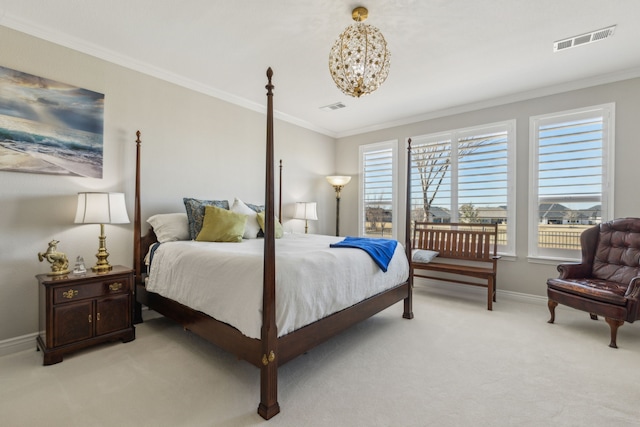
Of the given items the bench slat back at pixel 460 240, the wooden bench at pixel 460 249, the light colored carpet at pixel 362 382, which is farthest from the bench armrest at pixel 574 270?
the bench slat back at pixel 460 240

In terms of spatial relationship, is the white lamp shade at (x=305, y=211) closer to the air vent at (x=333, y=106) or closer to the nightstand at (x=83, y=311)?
the air vent at (x=333, y=106)

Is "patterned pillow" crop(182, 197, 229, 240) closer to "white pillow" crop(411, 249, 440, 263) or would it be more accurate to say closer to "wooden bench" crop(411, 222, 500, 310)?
"wooden bench" crop(411, 222, 500, 310)

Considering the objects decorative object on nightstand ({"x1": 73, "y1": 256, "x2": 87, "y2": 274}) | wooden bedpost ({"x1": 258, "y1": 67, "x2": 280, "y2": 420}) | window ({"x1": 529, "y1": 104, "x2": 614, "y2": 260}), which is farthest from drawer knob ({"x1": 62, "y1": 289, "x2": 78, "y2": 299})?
window ({"x1": 529, "y1": 104, "x2": 614, "y2": 260})

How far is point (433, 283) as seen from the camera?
4438 mm

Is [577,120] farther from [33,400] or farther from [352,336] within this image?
[33,400]

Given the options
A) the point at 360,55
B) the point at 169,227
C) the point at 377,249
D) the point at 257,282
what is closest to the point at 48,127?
the point at 169,227

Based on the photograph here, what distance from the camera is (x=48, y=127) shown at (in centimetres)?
252

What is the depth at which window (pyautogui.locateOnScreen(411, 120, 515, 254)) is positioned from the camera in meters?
3.92

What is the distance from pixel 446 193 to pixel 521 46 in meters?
2.09

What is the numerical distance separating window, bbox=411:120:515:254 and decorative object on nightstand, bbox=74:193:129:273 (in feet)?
12.8

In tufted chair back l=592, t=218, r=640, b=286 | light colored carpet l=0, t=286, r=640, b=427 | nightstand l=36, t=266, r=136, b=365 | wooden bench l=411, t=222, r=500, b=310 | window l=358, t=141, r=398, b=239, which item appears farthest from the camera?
window l=358, t=141, r=398, b=239

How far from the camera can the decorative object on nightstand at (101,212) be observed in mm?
2430

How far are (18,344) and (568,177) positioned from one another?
5.67 metres

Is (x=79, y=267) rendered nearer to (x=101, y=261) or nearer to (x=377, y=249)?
(x=101, y=261)
